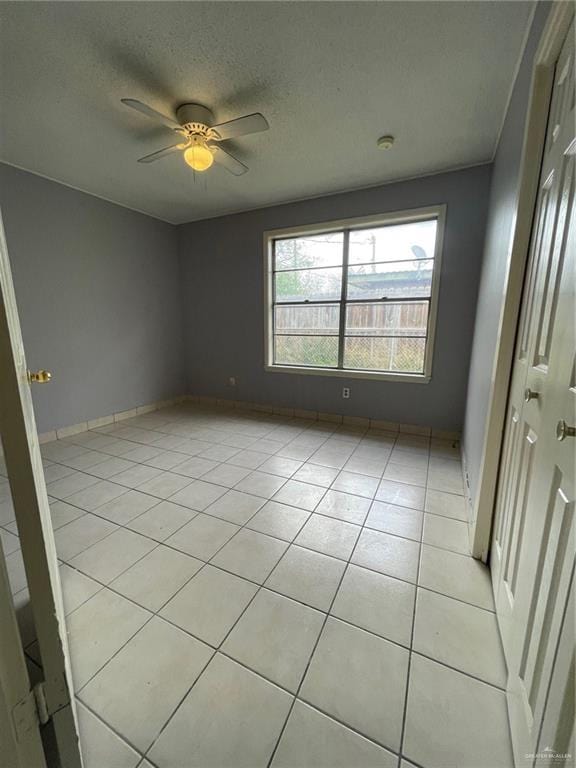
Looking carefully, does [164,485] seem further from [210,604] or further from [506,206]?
[506,206]

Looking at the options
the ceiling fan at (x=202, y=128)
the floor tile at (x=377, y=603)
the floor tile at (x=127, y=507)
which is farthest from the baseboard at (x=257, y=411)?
the ceiling fan at (x=202, y=128)

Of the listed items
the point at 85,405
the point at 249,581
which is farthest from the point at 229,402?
the point at 249,581

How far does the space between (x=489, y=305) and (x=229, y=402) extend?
3445 mm

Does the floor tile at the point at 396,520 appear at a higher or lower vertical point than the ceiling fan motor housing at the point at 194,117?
lower

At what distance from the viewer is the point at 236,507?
81.7 inches

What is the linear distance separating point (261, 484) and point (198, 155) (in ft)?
7.90

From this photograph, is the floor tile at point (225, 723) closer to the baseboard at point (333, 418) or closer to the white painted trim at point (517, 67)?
the baseboard at point (333, 418)

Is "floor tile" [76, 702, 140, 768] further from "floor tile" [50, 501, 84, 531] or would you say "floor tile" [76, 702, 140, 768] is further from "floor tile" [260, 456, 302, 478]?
"floor tile" [260, 456, 302, 478]

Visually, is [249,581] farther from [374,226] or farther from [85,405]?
[374,226]

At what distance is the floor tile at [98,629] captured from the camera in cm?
113

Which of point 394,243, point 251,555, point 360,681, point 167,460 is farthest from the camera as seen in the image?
point 394,243

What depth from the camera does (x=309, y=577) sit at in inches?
59.4

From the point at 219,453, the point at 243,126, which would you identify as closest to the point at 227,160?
the point at 243,126

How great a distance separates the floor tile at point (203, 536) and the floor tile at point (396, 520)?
887mm
